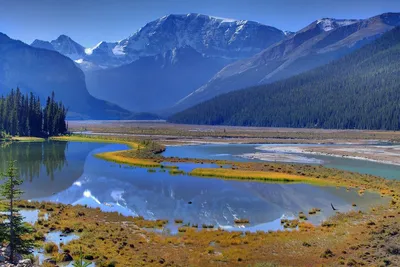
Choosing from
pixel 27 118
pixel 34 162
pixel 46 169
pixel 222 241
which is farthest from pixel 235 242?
pixel 27 118

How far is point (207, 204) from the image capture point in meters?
46.4

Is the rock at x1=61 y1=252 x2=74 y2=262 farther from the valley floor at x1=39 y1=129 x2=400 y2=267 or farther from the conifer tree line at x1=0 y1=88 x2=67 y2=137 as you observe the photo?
the conifer tree line at x1=0 y1=88 x2=67 y2=137

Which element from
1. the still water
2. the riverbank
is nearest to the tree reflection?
the still water

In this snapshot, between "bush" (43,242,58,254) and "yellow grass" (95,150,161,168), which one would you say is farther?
"yellow grass" (95,150,161,168)

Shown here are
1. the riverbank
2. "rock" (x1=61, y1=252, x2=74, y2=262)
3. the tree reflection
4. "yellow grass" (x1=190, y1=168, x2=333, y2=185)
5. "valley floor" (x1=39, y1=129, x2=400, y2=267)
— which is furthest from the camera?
the tree reflection

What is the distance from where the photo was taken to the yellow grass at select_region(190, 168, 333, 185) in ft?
209

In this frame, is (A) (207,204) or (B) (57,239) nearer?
(B) (57,239)

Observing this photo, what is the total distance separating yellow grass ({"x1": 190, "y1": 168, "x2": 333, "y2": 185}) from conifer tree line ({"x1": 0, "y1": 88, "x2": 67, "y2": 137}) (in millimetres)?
97182

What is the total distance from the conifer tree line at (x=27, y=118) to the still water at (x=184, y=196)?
84258 millimetres

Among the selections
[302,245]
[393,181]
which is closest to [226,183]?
[393,181]

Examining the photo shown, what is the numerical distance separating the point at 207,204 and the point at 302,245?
54.9ft

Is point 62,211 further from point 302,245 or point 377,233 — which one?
point 377,233

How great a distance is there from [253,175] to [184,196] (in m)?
19.4

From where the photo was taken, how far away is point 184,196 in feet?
167
